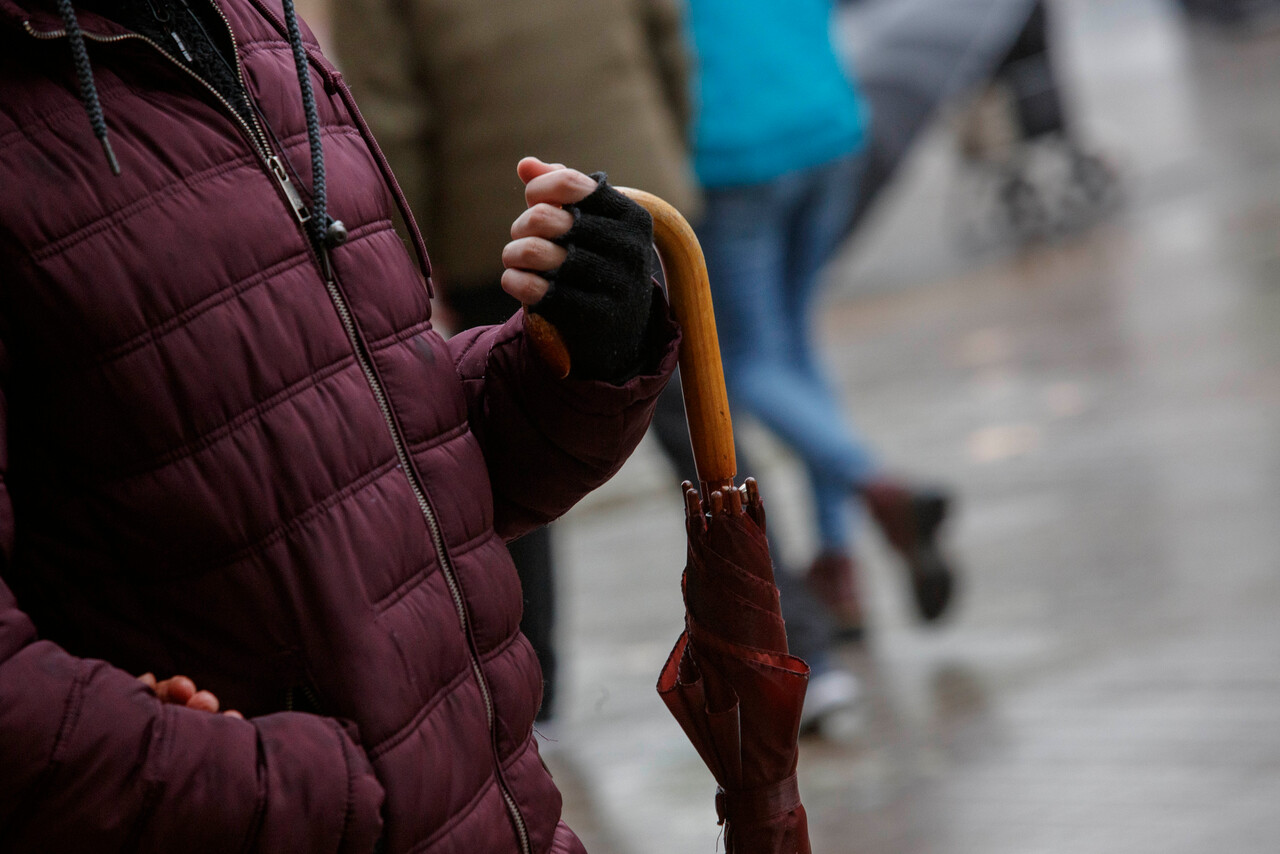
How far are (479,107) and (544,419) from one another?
71.9 inches

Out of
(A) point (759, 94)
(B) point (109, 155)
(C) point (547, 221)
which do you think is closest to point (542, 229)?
(C) point (547, 221)

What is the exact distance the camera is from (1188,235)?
914cm

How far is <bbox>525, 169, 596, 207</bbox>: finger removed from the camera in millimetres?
1403

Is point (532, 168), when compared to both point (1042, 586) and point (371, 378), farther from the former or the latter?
point (1042, 586)

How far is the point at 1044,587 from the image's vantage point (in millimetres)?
4586

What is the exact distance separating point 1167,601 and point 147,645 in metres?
3.46

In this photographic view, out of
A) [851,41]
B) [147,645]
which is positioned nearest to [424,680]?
[147,645]

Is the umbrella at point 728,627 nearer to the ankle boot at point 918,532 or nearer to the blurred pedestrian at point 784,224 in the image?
the blurred pedestrian at point 784,224

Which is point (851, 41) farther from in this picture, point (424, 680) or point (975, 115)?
point (424, 680)

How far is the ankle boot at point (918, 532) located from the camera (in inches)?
166

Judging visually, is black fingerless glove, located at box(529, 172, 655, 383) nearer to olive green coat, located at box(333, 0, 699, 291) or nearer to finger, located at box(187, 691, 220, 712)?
finger, located at box(187, 691, 220, 712)

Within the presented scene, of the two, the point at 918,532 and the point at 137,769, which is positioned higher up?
the point at 137,769

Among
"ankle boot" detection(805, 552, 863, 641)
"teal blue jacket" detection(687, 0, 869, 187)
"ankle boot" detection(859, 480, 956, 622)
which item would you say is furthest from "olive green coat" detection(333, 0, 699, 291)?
"ankle boot" detection(805, 552, 863, 641)

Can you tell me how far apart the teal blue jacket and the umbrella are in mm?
2592
